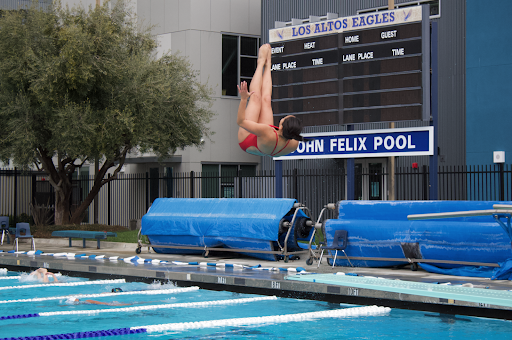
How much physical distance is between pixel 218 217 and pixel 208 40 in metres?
15.9

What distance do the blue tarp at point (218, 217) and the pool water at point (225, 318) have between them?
2606mm

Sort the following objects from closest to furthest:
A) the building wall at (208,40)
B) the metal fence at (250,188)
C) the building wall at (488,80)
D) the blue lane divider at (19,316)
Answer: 1. the blue lane divider at (19,316)
2. the building wall at (488,80)
3. the metal fence at (250,188)
4. the building wall at (208,40)

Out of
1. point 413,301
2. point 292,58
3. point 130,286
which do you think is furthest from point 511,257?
point 292,58

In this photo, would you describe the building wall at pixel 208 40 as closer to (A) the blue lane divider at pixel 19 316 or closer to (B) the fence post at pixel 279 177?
(B) the fence post at pixel 279 177

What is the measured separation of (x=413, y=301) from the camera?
7.99 meters

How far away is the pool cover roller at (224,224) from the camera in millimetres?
12367

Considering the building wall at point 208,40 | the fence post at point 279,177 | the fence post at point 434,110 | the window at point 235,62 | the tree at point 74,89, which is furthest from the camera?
the window at point 235,62

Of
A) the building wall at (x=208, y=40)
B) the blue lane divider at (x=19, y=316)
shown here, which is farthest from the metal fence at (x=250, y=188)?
the blue lane divider at (x=19, y=316)

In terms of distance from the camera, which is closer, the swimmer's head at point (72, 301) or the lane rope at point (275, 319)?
the lane rope at point (275, 319)

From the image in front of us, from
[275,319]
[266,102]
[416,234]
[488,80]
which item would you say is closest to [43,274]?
[266,102]

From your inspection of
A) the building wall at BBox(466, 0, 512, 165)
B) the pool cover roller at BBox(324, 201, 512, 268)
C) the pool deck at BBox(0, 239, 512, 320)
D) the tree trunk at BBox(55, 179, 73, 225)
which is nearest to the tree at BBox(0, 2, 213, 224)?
the tree trunk at BBox(55, 179, 73, 225)

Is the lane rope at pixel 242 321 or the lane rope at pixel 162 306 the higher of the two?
the lane rope at pixel 242 321

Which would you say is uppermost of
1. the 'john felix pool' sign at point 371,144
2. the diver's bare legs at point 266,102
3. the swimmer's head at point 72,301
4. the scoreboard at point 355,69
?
the scoreboard at point 355,69

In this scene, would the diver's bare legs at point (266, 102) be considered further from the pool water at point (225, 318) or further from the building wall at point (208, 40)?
the building wall at point (208, 40)
